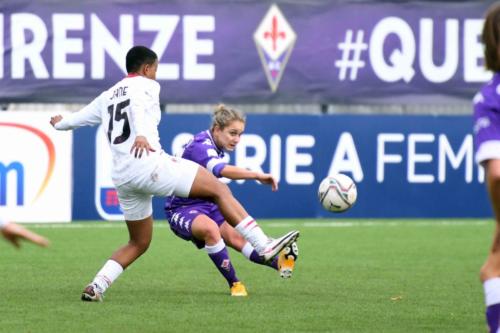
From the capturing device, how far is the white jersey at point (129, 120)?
375 inches

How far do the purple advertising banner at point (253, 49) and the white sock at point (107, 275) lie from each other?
8.76m

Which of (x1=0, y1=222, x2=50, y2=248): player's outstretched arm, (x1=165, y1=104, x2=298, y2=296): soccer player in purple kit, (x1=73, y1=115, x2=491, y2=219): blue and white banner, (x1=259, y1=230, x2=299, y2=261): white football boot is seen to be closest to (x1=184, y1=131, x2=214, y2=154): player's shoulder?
(x1=165, y1=104, x2=298, y2=296): soccer player in purple kit

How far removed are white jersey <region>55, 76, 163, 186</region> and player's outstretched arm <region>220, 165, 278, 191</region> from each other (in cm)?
56

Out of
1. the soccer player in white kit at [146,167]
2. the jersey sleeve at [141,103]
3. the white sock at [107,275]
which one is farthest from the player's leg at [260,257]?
the jersey sleeve at [141,103]

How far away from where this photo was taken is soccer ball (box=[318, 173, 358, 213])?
10906 mm

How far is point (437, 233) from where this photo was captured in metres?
17.2

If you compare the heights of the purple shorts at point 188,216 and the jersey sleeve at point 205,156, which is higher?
the jersey sleeve at point 205,156

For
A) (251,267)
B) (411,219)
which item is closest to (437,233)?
(411,219)

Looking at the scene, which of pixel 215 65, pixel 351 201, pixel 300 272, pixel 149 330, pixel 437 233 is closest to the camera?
pixel 149 330

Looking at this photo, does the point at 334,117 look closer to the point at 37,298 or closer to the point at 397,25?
the point at 397,25

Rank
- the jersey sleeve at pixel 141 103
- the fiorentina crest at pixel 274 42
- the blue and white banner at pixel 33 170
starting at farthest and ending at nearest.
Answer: the fiorentina crest at pixel 274 42 → the blue and white banner at pixel 33 170 → the jersey sleeve at pixel 141 103

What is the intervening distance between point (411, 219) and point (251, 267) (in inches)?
269

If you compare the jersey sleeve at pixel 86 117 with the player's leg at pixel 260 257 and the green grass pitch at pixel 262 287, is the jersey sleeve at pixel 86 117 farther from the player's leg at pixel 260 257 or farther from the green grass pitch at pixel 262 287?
the player's leg at pixel 260 257

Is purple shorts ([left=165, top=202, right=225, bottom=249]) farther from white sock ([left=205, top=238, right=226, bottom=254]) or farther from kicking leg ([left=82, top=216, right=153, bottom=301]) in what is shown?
kicking leg ([left=82, top=216, right=153, bottom=301])
